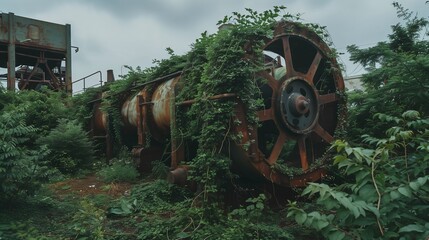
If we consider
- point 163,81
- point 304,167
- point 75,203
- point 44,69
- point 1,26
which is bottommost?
point 75,203

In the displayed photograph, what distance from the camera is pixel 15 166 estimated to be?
4.93m

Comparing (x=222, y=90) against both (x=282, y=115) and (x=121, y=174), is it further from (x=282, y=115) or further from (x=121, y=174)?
(x=121, y=174)

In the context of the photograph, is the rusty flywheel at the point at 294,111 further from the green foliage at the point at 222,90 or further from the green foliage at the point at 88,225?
the green foliage at the point at 88,225

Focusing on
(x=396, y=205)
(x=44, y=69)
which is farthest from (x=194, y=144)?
(x=44, y=69)

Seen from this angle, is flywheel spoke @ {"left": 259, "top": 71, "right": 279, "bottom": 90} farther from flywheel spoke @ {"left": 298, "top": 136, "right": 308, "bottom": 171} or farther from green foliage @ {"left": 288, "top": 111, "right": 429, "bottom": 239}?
green foliage @ {"left": 288, "top": 111, "right": 429, "bottom": 239}

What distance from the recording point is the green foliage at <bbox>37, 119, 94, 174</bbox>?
9039mm

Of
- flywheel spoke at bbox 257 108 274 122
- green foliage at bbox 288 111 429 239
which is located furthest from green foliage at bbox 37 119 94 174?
green foliage at bbox 288 111 429 239

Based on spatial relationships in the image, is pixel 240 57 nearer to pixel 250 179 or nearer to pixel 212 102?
pixel 212 102

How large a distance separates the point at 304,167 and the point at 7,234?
4.05 metres

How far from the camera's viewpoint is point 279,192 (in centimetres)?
603

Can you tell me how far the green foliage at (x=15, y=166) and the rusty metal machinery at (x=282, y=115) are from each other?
6.02 ft

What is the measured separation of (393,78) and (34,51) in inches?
910

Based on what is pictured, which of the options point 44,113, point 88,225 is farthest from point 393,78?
point 44,113

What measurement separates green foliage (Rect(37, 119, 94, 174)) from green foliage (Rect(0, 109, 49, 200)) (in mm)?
3419
